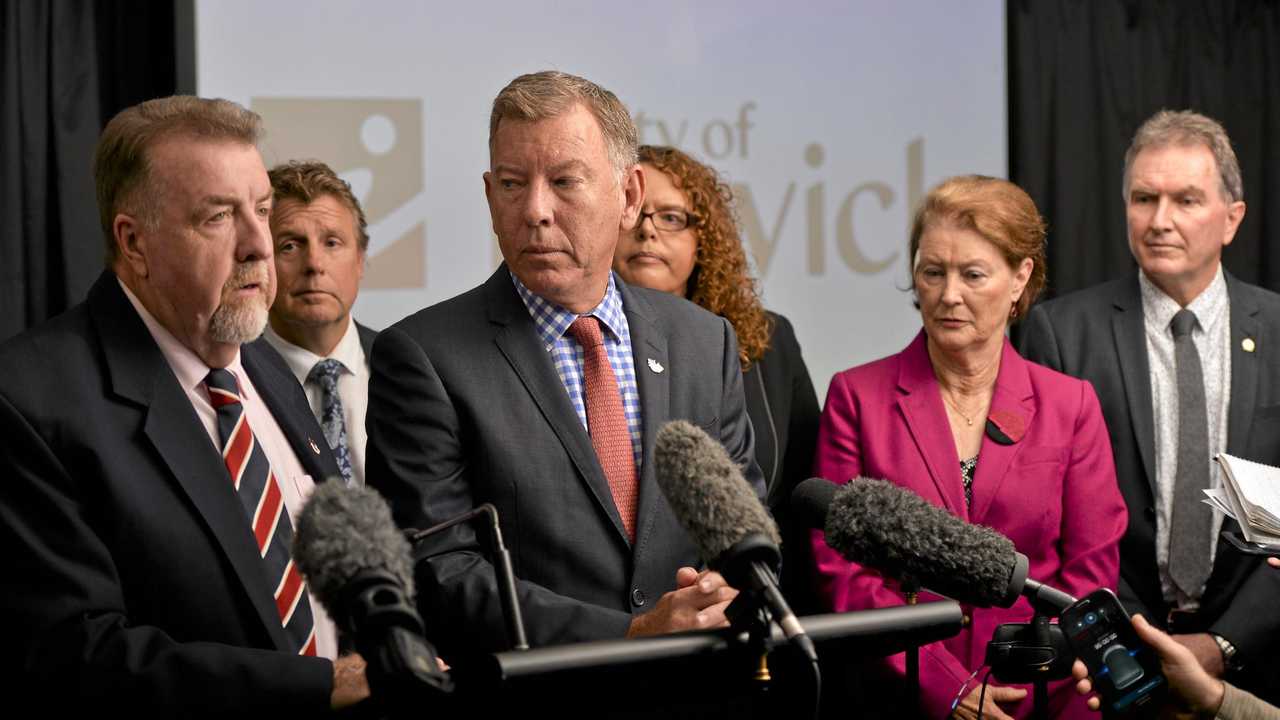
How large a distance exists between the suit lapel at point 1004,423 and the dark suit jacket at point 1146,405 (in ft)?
1.19

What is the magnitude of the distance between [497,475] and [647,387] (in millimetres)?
322

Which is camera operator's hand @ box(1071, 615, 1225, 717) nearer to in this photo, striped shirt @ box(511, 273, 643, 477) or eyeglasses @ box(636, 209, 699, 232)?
striped shirt @ box(511, 273, 643, 477)

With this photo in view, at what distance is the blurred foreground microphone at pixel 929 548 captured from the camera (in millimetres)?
1672

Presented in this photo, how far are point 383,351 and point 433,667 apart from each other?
1.00 m

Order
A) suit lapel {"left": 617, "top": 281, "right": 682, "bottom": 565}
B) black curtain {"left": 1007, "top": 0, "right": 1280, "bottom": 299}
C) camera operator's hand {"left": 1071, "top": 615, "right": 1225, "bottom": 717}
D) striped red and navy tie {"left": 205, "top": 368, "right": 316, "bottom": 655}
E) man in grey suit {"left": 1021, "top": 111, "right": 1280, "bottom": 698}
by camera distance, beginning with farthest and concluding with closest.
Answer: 1. black curtain {"left": 1007, "top": 0, "right": 1280, "bottom": 299}
2. man in grey suit {"left": 1021, "top": 111, "right": 1280, "bottom": 698}
3. suit lapel {"left": 617, "top": 281, "right": 682, "bottom": 565}
4. striped red and navy tie {"left": 205, "top": 368, "right": 316, "bottom": 655}
5. camera operator's hand {"left": 1071, "top": 615, "right": 1225, "bottom": 717}

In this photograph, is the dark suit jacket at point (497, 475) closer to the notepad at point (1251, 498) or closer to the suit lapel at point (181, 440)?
the suit lapel at point (181, 440)

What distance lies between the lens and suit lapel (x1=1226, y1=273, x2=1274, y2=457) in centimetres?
320

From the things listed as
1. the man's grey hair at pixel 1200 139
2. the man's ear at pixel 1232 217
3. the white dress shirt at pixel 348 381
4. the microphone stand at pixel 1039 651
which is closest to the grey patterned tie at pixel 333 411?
the white dress shirt at pixel 348 381

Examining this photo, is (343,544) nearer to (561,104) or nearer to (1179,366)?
(561,104)

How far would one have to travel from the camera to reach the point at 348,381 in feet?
10.4

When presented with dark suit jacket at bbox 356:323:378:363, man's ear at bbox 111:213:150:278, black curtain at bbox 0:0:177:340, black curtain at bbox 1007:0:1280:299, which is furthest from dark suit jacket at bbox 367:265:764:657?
black curtain at bbox 1007:0:1280:299

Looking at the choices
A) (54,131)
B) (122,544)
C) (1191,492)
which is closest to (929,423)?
(1191,492)

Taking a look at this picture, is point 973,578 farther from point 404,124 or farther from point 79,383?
point 404,124

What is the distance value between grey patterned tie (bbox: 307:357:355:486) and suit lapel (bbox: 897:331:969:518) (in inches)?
51.4
